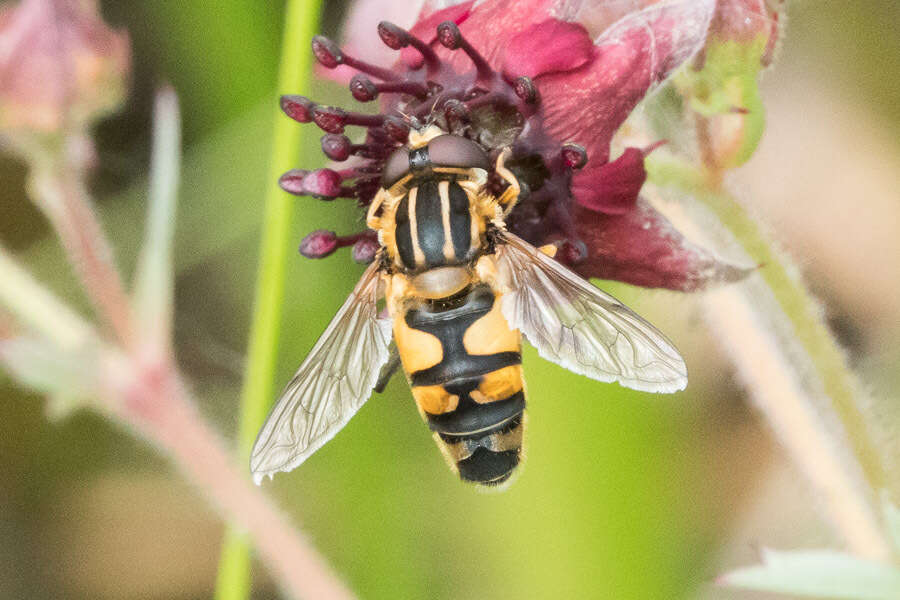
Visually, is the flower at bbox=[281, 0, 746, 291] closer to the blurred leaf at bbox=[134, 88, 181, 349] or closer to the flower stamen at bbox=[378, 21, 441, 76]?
the flower stamen at bbox=[378, 21, 441, 76]

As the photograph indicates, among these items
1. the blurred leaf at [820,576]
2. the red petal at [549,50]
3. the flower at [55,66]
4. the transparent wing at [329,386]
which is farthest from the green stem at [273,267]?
the blurred leaf at [820,576]

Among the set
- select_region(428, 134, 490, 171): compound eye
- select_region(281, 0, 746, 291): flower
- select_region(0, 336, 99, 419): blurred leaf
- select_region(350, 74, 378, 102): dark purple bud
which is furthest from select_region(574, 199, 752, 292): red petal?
select_region(0, 336, 99, 419): blurred leaf

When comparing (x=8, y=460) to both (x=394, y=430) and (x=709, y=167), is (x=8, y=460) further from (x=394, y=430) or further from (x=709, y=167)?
(x=709, y=167)

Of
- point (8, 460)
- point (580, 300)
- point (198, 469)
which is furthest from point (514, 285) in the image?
point (8, 460)

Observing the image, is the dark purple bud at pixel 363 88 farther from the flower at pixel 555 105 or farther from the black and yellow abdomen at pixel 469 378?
the black and yellow abdomen at pixel 469 378

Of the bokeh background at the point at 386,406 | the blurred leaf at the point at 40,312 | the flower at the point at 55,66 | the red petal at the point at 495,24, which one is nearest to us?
the red petal at the point at 495,24

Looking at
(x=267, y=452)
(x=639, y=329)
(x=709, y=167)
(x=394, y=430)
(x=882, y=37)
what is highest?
(x=882, y=37)
